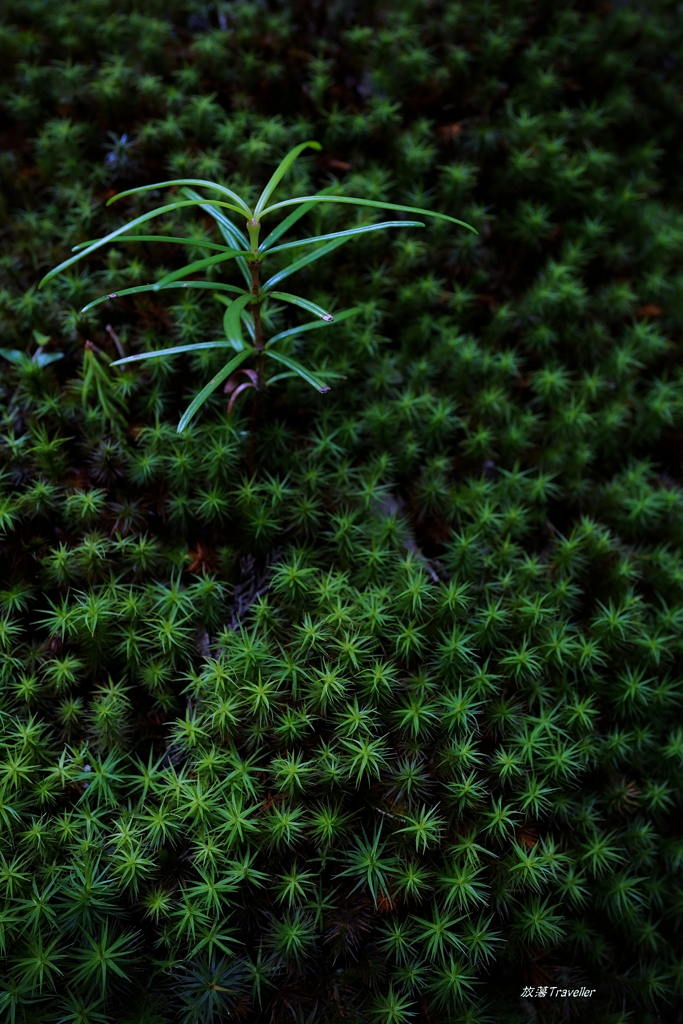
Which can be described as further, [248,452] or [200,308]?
[200,308]

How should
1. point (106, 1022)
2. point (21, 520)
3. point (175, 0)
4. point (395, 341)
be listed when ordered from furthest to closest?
1. point (175, 0)
2. point (395, 341)
3. point (21, 520)
4. point (106, 1022)

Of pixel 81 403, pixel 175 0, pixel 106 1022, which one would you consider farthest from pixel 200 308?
pixel 106 1022

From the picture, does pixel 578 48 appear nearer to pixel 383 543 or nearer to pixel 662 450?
pixel 662 450

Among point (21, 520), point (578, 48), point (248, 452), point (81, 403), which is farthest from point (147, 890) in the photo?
point (578, 48)

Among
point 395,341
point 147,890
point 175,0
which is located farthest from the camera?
point 175,0

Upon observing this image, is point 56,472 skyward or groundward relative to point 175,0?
groundward

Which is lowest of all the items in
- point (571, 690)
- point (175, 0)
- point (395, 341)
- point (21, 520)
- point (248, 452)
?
point (571, 690)

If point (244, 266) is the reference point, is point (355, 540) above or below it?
below
